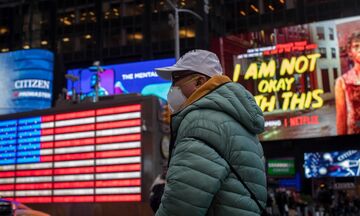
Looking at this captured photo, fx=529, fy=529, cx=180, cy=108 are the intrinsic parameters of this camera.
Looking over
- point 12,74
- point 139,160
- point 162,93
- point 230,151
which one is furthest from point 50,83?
point 230,151

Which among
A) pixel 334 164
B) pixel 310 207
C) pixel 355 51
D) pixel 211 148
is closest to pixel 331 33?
pixel 355 51

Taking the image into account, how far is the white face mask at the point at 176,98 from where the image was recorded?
270 centimetres

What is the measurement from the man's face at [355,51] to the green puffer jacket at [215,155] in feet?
98.3

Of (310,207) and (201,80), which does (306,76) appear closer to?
(310,207)

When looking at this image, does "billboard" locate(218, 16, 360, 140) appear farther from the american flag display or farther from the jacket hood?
the jacket hood

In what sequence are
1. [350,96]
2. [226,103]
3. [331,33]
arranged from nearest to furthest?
1. [226,103]
2. [350,96]
3. [331,33]

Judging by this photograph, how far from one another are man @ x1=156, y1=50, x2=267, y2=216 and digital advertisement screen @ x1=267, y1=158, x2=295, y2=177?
3857 cm

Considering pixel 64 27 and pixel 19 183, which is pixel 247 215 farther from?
pixel 64 27

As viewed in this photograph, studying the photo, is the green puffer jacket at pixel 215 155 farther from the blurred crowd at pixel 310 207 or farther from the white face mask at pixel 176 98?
the blurred crowd at pixel 310 207

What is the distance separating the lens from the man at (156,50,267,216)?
221 cm

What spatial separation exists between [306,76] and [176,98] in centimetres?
3026

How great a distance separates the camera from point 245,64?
33219mm

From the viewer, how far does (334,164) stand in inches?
1371

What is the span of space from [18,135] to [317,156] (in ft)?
79.6
